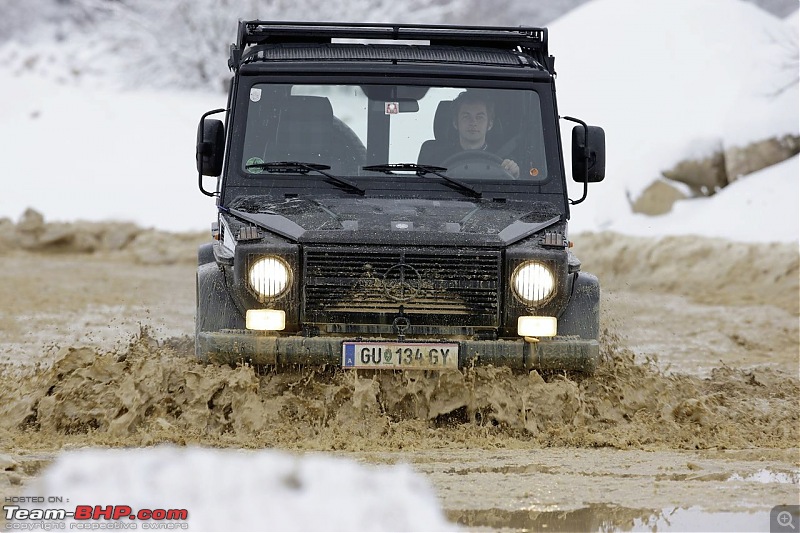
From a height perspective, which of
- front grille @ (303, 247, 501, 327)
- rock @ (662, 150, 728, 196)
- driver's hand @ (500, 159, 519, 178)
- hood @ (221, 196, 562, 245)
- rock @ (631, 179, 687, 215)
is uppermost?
rock @ (662, 150, 728, 196)

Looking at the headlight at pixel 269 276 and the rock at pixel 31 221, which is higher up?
the rock at pixel 31 221

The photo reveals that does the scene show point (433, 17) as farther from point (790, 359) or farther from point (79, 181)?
point (790, 359)

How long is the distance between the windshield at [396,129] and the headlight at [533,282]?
3.32 ft

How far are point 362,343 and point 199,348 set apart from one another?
857 mm

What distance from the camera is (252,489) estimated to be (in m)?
4.98

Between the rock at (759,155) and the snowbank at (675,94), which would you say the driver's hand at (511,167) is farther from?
the rock at (759,155)

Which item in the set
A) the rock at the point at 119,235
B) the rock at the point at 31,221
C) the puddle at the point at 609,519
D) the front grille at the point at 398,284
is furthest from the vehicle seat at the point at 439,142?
the rock at the point at 31,221

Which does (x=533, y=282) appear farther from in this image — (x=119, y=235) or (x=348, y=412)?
(x=119, y=235)

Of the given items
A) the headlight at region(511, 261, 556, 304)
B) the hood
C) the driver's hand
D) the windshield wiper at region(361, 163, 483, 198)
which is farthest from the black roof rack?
the headlight at region(511, 261, 556, 304)

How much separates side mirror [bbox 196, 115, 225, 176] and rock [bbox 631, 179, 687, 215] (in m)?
13.7

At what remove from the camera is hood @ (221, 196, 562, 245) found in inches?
253

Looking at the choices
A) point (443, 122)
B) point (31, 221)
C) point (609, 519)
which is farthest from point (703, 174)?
point (609, 519)

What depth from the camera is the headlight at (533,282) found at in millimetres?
6438

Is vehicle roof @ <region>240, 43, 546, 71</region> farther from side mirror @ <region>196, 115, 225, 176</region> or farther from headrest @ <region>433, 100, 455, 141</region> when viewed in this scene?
side mirror @ <region>196, 115, 225, 176</region>
